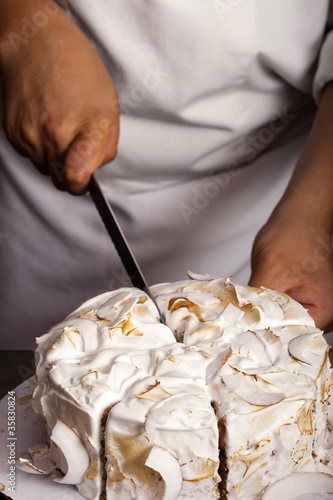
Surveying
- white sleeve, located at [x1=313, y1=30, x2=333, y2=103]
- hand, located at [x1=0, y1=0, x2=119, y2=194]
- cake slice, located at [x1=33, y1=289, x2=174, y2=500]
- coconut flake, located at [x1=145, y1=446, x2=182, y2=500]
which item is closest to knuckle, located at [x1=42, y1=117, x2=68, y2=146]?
hand, located at [x1=0, y1=0, x2=119, y2=194]

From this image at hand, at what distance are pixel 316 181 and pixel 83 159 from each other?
0.52 metres

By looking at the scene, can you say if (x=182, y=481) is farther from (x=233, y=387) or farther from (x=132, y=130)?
(x=132, y=130)

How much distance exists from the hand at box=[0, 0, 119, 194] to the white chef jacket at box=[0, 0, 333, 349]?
0.29 feet

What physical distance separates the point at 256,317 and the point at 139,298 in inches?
7.5

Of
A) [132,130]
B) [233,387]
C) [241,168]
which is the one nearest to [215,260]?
[241,168]

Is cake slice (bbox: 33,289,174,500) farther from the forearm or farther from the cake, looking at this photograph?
the forearm

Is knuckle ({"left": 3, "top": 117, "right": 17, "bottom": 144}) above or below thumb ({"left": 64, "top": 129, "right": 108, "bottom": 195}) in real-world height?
above

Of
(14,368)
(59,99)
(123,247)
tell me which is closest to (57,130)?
(59,99)

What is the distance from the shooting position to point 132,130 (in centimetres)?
150

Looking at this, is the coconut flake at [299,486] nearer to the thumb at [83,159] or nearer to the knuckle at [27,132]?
the thumb at [83,159]

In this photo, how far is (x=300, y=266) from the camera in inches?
49.5

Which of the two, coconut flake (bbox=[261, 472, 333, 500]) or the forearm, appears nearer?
coconut flake (bbox=[261, 472, 333, 500])

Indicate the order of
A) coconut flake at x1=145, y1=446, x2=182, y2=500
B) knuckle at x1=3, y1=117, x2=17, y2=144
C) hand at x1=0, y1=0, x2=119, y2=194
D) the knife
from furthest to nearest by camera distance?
knuckle at x1=3, y1=117, x2=17, y2=144 → hand at x1=0, y1=0, x2=119, y2=194 → the knife → coconut flake at x1=145, y1=446, x2=182, y2=500

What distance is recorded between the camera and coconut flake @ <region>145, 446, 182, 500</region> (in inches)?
30.1
